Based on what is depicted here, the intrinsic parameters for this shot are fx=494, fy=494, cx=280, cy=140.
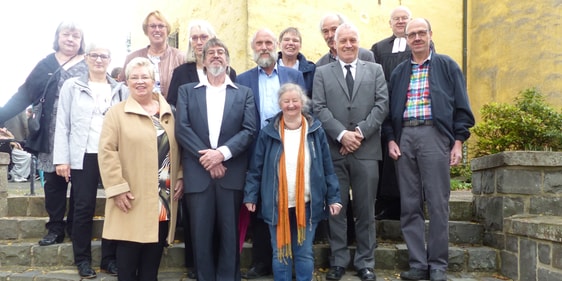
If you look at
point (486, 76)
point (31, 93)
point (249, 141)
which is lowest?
point (249, 141)

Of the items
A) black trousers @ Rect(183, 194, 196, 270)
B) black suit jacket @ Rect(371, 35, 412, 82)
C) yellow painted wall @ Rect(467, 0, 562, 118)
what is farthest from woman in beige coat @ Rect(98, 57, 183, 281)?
yellow painted wall @ Rect(467, 0, 562, 118)

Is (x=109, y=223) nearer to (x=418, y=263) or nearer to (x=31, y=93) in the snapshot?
(x=31, y=93)

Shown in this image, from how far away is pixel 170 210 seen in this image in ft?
12.3

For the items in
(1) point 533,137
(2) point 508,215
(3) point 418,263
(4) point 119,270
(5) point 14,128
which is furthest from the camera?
(5) point 14,128

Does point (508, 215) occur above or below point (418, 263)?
above

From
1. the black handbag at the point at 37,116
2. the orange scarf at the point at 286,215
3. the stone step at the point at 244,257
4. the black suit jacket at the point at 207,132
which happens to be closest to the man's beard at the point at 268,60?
the black suit jacket at the point at 207,132

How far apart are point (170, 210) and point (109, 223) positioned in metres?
0.44

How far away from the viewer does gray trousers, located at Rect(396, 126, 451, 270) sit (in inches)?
158

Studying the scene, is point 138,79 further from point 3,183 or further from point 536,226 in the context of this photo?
point 536,226

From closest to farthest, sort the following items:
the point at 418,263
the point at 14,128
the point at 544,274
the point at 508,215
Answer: the point at 544,274 < the point at 418,263 < the point at 508,215 < the point at 14,128

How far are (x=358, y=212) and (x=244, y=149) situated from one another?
1.11 metres

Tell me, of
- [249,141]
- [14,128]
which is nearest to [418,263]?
[249,141]

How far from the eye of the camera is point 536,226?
12.8ft

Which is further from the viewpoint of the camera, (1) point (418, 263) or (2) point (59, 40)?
(2) point (59, 40)
